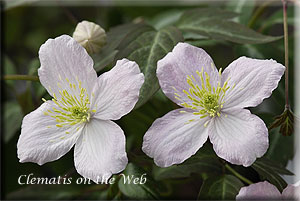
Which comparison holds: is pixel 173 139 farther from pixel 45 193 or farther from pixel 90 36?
pixel 45 193

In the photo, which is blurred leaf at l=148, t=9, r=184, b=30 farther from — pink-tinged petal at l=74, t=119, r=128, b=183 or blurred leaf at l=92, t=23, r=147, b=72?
pink-tinged petal at l=74, t=119, r=128, b=183

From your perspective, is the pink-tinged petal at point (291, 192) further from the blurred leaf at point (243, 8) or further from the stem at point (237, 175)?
the blurred leaf at point (243, 8)

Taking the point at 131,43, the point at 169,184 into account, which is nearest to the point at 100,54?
the point at 131,43

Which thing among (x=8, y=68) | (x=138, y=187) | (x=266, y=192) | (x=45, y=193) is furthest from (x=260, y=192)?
(x=8, y=68)

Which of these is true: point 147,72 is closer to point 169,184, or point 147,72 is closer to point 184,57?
point 184,57

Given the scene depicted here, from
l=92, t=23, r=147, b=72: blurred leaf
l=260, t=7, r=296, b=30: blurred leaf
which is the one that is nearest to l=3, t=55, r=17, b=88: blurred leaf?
l=92, t=23, r=147, b=72: blurred leaf

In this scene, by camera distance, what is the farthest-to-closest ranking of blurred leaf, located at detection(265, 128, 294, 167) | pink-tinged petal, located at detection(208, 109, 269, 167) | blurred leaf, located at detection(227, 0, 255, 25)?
blurred leaf, located at detection(227, 0, 255, 25), blurred leaf, located at detection(265, 128, 294, 167), pink-tinged petal, located at detection(208, 109, 269, 167)

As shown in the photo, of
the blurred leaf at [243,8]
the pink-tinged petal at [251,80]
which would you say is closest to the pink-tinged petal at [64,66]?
the pink-tinged petal at [251,80]
